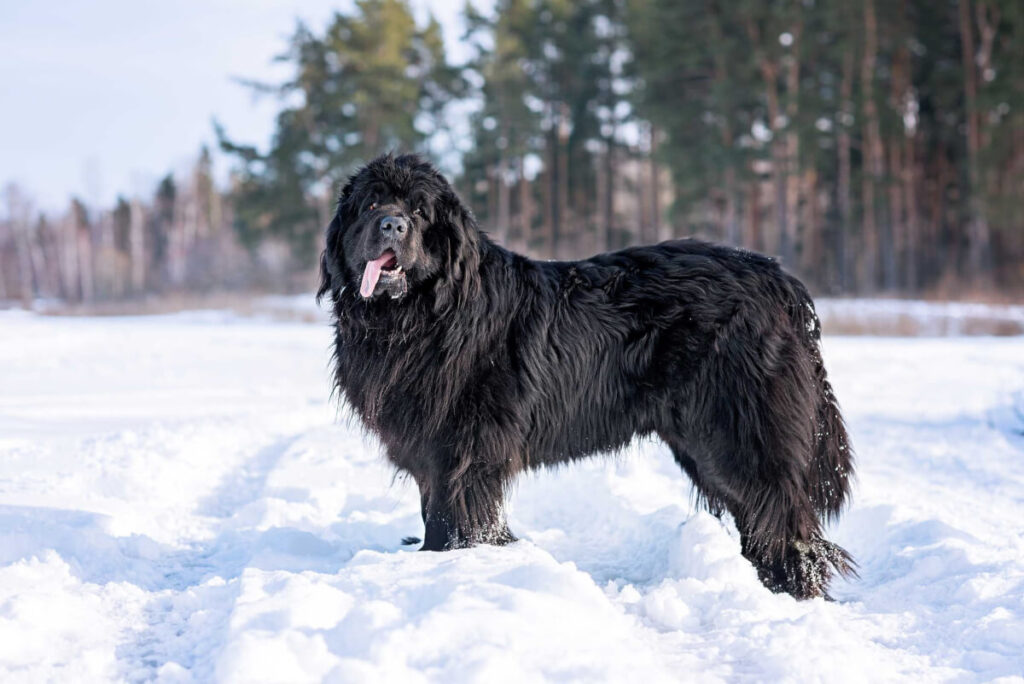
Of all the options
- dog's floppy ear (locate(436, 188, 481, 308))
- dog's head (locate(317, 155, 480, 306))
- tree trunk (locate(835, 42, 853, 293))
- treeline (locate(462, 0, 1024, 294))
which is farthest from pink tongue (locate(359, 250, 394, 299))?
tree trunk (locate(835, 42, 853, 293))

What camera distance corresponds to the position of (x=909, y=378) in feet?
32.1

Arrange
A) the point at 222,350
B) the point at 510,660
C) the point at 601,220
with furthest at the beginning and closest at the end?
1. the point at 601,220
2. the point at 222,350
3. the point at 510,660

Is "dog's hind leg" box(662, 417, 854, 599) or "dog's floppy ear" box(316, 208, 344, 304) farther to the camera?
"dog's floppy ear" box(316, 208, 344, 304)

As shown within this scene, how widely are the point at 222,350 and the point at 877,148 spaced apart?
76.6 ft

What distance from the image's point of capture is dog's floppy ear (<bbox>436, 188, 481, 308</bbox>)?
3715mm

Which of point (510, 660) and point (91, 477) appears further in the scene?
point (91, 477)

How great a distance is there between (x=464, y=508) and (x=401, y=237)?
1.29m

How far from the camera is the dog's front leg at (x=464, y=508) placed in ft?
11.8

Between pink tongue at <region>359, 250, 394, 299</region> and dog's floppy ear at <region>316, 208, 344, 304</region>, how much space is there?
0.30m

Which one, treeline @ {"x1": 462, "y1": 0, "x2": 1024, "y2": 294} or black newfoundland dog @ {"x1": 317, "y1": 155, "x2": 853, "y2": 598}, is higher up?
treeline @ {"x1": 462, "y1": 0, "x2": 1024, "y2": 294}

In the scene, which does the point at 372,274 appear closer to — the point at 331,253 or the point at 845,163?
the point at 331,253

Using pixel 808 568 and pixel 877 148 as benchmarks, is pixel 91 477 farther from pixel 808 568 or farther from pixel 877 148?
pixel 877 148

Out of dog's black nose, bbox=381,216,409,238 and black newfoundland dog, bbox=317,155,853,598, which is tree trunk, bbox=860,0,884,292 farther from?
dog's black nose, bbox=381,216,409,238

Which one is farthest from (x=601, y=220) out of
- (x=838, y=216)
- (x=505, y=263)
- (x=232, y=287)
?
(x=505, y=263)
